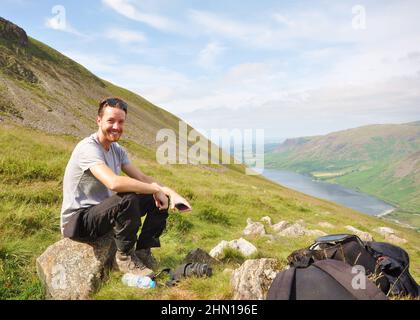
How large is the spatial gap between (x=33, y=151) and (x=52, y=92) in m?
45.4

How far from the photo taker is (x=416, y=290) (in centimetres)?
487

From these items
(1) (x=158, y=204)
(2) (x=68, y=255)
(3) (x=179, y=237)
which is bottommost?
(3) (x=179, y=237)

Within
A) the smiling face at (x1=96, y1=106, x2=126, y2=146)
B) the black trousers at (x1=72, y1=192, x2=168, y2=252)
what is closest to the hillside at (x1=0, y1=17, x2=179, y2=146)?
the smiling face at (x1=96, y1=106, x2=126, y2=146)

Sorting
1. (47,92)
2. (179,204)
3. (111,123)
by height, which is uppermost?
(47,92)

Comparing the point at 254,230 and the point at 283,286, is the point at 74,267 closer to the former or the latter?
the point at 283,286

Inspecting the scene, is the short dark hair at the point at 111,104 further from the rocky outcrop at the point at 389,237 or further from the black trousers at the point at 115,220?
the rocky outcrop at the point at 389,237

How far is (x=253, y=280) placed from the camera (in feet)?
14.6

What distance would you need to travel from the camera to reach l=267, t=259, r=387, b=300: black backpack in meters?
3.61

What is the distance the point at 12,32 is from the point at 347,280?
3112 inches

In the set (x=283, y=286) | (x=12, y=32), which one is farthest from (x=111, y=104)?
(x=12, y=32)

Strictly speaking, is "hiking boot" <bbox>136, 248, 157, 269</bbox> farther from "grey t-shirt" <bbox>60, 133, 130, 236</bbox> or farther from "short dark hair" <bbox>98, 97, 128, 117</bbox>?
"short dark hair" <bbox>98, 97, 128, 117</bbox>

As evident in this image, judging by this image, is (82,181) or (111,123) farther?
(111,123)
